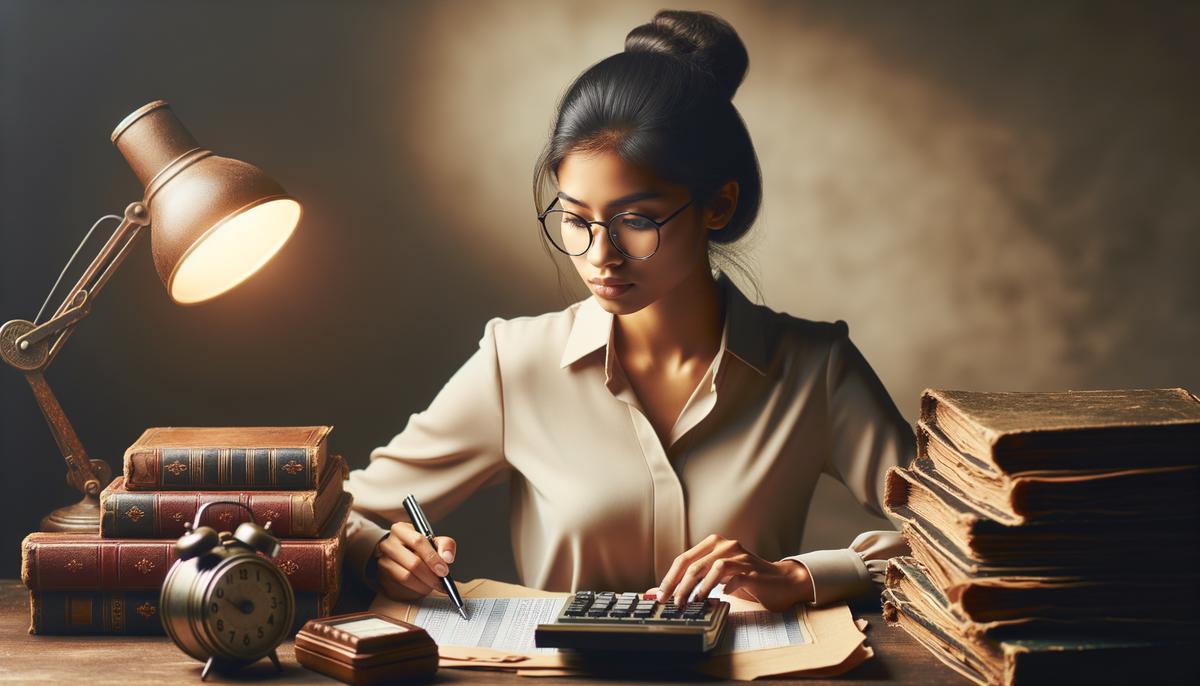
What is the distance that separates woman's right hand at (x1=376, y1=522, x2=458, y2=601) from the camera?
5.78ft

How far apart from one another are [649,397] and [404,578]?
502 mm

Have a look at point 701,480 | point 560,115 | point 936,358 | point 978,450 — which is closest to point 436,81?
point 560,115

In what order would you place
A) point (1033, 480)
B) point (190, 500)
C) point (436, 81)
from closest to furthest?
point (1033, 480), point (190, 500), point (436, 81)

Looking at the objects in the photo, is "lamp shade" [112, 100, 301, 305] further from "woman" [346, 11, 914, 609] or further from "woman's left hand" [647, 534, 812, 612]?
"woman's left hand" [647, 534, 812, 612]

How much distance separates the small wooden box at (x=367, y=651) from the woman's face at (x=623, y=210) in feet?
1.92

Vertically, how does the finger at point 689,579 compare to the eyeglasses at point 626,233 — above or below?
below

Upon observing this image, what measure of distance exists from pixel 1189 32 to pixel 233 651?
2172 mm

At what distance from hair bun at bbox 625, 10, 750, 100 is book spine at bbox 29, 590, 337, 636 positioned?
968 mm

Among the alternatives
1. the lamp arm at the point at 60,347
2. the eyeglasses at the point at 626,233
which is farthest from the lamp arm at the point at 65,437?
the eyeglasses at the point at 626,233

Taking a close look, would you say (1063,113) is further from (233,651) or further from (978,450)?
(233,651)

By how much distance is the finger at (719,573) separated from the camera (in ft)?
5.35

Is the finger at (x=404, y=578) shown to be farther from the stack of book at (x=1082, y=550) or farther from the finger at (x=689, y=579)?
the stack of book at (x=1082, y=550)

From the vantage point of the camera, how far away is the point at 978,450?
1.49 m

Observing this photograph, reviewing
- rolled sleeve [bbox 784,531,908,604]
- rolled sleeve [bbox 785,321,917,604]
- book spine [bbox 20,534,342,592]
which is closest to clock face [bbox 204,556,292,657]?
book spine [bbox 20,534,342,592]
